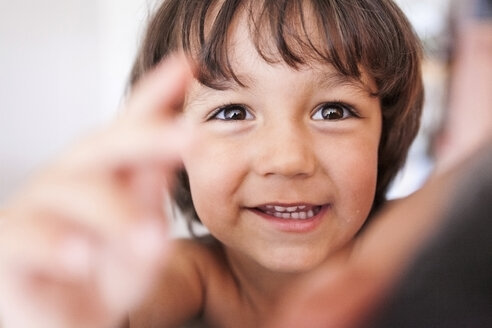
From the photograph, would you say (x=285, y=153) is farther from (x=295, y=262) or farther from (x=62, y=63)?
(x=62, y=63)

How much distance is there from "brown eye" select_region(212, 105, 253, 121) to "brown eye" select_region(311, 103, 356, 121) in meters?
0.05

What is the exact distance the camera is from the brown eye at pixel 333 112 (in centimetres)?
47

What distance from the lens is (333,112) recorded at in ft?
1.57

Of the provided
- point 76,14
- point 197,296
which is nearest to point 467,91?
point 197,296

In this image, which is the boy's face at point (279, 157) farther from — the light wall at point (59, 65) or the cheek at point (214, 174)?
the light wall at point (59, 65)

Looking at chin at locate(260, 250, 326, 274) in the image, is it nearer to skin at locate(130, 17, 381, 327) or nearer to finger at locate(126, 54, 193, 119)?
skin at locate(130, 17, 381, 327)

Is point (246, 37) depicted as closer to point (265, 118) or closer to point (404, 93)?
point (265, 118)

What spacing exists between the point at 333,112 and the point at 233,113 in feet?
0.24

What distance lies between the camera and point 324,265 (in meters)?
0.48

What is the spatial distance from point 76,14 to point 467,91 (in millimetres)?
622

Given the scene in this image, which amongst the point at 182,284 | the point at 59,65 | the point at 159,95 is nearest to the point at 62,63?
the point at 59,65

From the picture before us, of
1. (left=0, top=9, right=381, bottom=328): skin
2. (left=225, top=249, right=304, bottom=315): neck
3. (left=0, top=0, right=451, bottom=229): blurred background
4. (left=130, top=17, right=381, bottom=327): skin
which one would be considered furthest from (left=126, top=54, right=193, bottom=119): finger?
(left=0, top=0, right=451, bottom=229): blurred background

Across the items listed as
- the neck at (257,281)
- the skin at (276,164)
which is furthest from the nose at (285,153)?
the neck at (257,281)

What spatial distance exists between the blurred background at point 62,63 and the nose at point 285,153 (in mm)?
293
